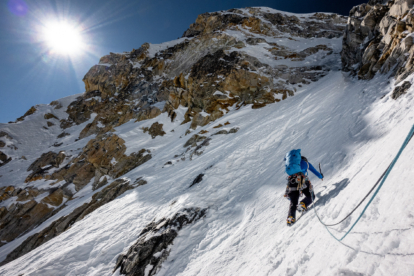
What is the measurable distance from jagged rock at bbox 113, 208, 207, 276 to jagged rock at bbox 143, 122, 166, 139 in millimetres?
23666

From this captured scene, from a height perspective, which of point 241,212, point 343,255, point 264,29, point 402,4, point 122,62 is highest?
point 122,62

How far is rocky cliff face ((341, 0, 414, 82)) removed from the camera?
8828 millimetres

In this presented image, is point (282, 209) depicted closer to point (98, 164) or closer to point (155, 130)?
point (155, 130)

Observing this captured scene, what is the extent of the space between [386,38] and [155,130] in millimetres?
28535

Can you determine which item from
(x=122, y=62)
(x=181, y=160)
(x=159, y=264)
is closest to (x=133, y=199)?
(x=181, y=160)

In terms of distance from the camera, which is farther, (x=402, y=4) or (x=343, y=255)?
(x=402, y=4)

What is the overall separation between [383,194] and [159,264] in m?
6.01

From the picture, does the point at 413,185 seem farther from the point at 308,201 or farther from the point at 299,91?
the point at 299,91

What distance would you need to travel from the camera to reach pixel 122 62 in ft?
182

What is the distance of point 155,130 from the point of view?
30.5 meters

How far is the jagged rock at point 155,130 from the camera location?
29.8 meters

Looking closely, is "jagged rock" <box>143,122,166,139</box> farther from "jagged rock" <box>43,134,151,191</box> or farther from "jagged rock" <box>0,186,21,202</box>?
"jagged rock" <box>0,186,21,202</box>

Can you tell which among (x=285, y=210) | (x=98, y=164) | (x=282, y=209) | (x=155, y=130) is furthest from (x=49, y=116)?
(x=285, y=210)

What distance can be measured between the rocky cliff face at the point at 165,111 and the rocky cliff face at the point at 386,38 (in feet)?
1.55
